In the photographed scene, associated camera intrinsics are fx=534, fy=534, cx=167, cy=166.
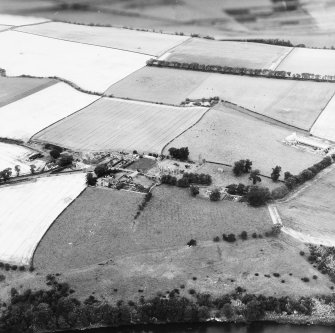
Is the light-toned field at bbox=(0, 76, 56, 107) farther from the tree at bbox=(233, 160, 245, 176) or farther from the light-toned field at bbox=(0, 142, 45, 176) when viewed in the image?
the tree at bbox=(233, 160, 245, 176)

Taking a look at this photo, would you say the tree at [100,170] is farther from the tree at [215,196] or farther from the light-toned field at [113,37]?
the light-toned field at [113,37]

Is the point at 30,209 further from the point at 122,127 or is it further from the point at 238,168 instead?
the point at 238,168

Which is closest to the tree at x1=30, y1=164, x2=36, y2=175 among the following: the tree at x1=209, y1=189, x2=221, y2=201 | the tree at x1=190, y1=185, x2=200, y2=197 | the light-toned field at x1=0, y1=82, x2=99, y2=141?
the light-toned field at x1=0, y1=82, x2=99, y2=141

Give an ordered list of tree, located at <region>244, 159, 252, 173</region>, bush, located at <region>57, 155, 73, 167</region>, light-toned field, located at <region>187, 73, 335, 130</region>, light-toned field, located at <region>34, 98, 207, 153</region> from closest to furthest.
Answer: tree, located at <region>244, 159, 252, 173</region>
bush, located at <region>57, 155, 73, 167</region>
light-toned field, located at <region>34, 98, 207, 153</region>
light-toned field, located at <region>187, 73, 335, 130</region>

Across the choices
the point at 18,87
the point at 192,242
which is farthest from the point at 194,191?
the point at 18,87

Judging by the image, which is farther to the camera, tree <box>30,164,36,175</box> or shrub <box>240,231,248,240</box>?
tree <box>30,164,36,175</box>
